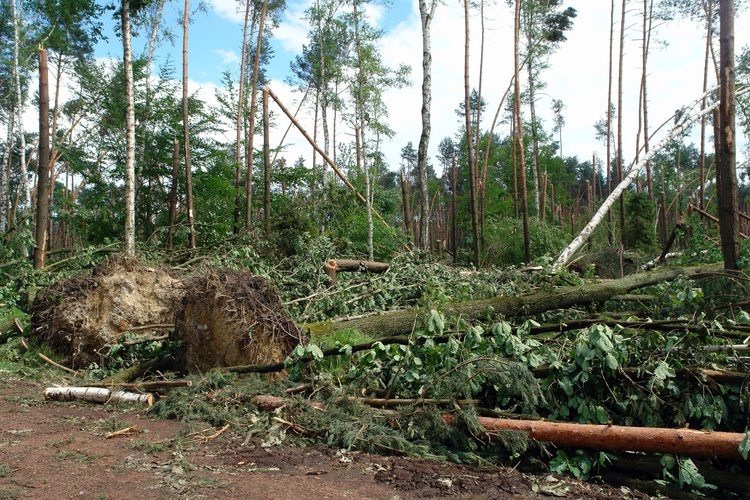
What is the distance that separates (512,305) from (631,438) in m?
3.79

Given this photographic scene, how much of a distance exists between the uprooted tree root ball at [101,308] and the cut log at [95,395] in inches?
50.4

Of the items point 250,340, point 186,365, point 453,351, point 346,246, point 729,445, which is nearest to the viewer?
point 729,445

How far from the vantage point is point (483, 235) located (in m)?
17.5

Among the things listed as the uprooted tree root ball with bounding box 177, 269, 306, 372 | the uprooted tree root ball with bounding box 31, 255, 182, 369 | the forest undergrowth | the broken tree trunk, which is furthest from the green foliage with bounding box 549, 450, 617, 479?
the broken tree trunk

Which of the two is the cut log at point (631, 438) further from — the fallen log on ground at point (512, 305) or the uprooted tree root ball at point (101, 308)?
the uprooted tree root ball at point (101, 308)

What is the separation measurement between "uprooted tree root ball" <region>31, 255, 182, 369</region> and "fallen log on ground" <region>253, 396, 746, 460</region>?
4390 mm

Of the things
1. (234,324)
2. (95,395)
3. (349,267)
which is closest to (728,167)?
(349,267)

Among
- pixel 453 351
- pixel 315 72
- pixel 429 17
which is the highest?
pixel 315 72

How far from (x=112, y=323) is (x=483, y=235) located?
12.9 meters

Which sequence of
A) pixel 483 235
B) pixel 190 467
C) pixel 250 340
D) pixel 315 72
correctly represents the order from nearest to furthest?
pixel 190 467 < pixel 250 340 < pixel 483 235 < pixel 315 72

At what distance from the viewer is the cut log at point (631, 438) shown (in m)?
3.08

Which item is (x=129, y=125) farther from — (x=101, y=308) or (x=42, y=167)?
(x=101, y=308)

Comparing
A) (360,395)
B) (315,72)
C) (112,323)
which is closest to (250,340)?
(360,395)

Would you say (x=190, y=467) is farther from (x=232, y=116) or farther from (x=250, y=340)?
(x=232, y=116)
